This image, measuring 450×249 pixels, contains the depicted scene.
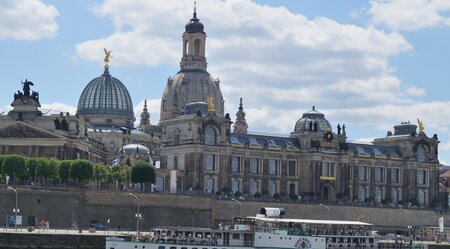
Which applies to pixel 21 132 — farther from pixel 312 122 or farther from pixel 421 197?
pixel 421 197

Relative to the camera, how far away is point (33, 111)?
454 feet

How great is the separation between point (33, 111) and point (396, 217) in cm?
5061

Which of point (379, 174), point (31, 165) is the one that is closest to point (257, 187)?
point (379, 174)

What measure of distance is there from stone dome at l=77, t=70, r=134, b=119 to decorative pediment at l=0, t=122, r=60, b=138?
37.5 metres

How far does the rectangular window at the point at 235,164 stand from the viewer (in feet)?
491

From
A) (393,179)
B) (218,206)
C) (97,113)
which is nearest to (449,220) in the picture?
(393,179)

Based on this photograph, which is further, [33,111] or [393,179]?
[393,179]

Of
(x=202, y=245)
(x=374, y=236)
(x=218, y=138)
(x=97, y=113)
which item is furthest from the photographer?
(x=97, y=113)

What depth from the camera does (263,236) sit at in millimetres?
90812

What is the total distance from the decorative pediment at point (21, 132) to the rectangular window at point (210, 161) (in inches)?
848

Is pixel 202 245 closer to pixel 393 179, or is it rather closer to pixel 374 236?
pixel 374 236

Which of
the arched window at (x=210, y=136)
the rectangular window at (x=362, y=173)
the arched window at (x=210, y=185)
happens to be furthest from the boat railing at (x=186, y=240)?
the rectangular window at (x=362, y=173)

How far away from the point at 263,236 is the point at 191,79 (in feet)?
305

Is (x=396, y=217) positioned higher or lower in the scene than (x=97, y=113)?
lower
